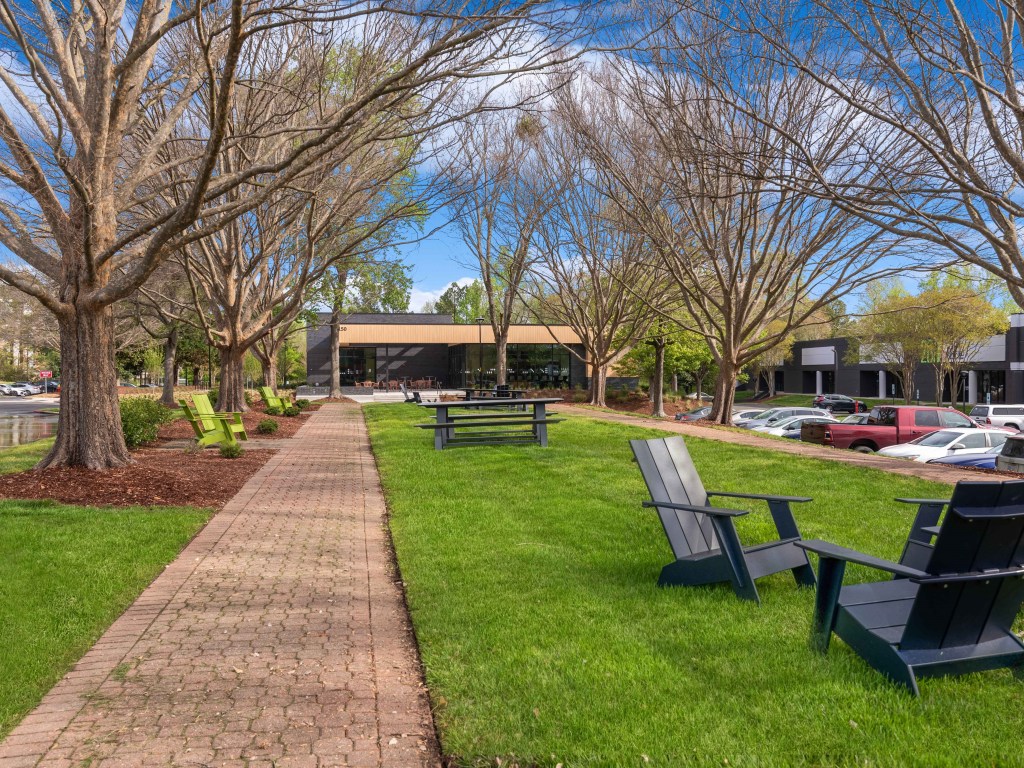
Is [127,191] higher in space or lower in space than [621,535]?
higher

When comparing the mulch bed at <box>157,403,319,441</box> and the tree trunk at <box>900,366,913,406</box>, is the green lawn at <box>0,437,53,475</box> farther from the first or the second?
the tree trunk at <box>900,366,913,406</box>

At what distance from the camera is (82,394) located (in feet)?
33.8

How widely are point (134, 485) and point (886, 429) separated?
17.2m

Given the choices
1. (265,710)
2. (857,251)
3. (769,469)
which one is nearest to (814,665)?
(265,710)

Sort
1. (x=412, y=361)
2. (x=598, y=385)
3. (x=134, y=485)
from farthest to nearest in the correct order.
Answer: (x=412, y=361)
(x=598, y=385)
(x=134, y=485)

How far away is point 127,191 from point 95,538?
18.9 ft

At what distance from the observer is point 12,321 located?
44406 mm

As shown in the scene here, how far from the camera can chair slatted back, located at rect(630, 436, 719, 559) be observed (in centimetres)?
529

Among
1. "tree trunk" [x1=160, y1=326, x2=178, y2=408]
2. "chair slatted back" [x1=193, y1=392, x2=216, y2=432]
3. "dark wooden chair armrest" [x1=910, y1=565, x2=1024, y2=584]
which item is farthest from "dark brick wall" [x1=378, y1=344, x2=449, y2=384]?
"dark wooden chair armrest" [x1=910, y1=565, x2=1024, y2=584]

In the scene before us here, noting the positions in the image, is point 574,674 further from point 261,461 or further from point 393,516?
point 261,461

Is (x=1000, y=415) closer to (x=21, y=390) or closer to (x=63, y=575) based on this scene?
(x=63, y=575)

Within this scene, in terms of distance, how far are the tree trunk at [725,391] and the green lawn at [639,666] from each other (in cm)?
1605

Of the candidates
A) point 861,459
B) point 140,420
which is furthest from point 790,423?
point 140,420

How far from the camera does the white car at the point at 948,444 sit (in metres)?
17.4
